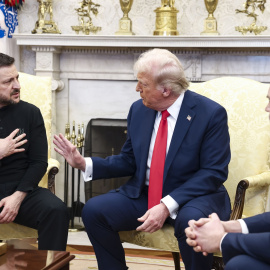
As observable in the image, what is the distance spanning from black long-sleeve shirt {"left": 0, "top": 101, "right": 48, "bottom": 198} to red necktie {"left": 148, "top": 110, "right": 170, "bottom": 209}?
24.4 inches

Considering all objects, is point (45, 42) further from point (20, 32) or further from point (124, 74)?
point (124, 74)

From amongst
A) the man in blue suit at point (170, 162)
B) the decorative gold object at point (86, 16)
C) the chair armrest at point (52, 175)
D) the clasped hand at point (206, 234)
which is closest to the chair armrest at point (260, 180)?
the man in blue suit at point (170, 162)

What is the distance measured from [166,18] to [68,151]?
71.0 inches

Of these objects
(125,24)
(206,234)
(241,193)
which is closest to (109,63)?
(125,24)

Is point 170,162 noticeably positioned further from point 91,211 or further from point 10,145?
point 10,145

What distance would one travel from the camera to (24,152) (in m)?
3.05

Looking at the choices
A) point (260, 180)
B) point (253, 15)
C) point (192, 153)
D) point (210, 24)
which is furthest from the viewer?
point (210, 24)

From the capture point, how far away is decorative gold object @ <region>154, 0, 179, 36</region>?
167 inches

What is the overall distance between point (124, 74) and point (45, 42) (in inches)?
26.0

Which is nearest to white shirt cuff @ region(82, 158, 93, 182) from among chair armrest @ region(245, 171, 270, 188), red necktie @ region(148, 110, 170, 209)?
red necktie @ region(148, 110, 170, 209)

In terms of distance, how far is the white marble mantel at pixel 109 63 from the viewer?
167 inches

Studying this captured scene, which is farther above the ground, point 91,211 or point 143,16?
point 143,16

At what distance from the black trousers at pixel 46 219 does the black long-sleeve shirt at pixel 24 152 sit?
11cm

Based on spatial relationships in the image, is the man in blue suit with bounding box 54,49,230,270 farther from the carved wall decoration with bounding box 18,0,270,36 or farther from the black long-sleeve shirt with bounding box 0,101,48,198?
the carved wall decoration with bounding box 18,0,270,36
